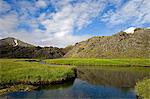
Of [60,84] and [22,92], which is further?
[60,84]

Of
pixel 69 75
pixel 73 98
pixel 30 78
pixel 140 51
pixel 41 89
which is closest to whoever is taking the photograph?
pixel 73 98

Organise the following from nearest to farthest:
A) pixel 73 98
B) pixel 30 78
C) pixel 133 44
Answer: pixel 73 98
pixel 30 78
pixel 133 44

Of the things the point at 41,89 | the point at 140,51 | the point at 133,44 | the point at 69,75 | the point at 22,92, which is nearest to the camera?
the point at 22,92

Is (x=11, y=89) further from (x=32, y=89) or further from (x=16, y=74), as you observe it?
(x=16, y=74)

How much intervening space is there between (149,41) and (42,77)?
164497 millimetres

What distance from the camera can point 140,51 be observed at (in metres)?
183

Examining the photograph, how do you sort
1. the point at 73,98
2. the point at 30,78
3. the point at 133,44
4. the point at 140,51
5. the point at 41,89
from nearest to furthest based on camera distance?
the point at 73,98, the point at 41,89, the point at 30,78, the point at 140,51, the point at 133,44

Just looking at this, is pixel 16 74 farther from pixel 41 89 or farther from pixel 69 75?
pixel 69 75

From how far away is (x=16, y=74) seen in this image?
48.8 metres

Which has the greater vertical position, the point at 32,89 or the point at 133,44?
the point at 133,44

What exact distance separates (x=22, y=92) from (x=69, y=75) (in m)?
20.0

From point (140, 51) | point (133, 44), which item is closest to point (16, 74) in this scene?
point (140, 51)

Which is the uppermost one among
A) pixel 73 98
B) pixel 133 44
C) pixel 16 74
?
pixel 133 44

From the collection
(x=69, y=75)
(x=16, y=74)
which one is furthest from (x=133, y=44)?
(x=16, y=74)
